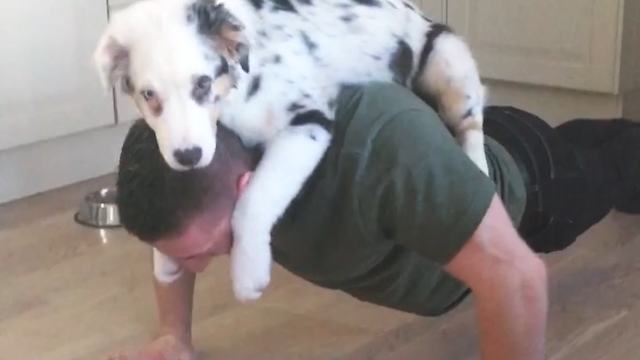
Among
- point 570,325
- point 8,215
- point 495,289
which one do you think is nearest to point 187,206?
point 495,289

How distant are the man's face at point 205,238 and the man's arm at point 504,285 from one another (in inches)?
12.7

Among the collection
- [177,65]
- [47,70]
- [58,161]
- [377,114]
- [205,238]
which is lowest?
[58,161]

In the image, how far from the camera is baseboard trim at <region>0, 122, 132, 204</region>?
9.94 ft

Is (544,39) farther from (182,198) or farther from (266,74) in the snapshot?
(182,198)

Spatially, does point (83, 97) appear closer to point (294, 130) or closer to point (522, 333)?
point (294, 130)

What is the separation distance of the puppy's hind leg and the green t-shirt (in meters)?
0.21

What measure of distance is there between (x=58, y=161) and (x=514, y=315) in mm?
2070

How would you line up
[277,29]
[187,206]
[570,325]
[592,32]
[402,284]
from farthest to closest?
1. [592,32]
2. [570,325]
3. [402,284]
4. [277,29]
5. [187,206]

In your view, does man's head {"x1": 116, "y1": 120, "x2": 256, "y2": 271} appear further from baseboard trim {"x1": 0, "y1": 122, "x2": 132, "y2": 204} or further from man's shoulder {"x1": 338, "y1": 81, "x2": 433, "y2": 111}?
baseboard trim {"x1": 0, "y1": 122, "x2": 132, "y2": 204}

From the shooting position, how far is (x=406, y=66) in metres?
1.67

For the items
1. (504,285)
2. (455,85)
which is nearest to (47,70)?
(455,85)

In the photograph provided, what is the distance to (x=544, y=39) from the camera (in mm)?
3430

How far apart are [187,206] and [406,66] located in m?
0.50

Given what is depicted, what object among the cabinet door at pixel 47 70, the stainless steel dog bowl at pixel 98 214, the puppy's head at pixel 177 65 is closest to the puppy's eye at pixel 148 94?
the puppy's head at pixel 177 65
